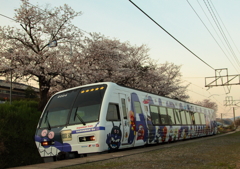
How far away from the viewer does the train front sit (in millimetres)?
9109

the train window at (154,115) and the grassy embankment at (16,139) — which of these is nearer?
the grassy embankment at (16,139)

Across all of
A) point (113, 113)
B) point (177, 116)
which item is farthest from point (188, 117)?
point (113, 113)

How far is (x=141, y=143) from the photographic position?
11.9m

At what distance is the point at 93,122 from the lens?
9203 mm

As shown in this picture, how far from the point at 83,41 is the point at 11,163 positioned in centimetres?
1342

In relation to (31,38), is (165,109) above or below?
below

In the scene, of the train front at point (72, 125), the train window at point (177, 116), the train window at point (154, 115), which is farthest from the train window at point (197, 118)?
the train front at point (72, 125)

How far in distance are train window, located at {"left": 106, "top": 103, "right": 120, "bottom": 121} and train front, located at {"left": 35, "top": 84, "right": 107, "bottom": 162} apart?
0.42m

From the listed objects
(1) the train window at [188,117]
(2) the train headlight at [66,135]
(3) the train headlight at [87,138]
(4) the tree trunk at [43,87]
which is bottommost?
(3) the train headlight at [87,138]

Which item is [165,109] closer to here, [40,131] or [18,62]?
[40,131]

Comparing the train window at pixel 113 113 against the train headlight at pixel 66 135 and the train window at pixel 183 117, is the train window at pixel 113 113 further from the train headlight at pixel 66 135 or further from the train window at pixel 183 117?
the train window at pixel 183 117

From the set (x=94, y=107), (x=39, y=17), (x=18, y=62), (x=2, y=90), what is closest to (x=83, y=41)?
(x=39, y=17)

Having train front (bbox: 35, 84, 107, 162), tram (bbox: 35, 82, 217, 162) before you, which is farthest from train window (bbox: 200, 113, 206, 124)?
train front (bbox: 35, 84, 107, 162)

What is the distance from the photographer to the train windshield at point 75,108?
9588 mm
